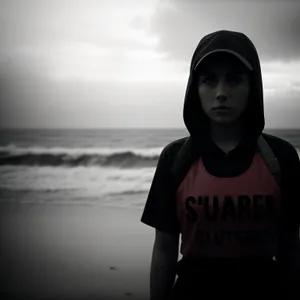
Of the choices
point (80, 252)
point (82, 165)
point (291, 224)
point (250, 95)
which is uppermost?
point (250, 95)

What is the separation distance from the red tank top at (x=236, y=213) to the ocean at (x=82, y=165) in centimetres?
33

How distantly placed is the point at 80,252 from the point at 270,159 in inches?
26.4

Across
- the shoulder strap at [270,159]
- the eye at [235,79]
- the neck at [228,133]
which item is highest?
the eye at [235,79]

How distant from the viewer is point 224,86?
87 centimetres

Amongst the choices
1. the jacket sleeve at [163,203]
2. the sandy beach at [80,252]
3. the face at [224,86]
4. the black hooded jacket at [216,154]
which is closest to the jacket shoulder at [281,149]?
the black hooded jacket at [216,154]

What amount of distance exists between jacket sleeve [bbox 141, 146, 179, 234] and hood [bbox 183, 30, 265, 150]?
0.11 meters

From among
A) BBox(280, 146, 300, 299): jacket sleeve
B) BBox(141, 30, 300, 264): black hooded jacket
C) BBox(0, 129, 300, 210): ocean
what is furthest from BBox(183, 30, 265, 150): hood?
BBox(0, 129, 300, 210): ocean

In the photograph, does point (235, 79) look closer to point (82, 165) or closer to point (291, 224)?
point (291, 224)

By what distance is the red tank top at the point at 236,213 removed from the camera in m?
0.86

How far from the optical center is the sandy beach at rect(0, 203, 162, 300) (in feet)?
3.93

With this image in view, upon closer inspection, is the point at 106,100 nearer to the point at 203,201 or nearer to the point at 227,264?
the point at 203,201

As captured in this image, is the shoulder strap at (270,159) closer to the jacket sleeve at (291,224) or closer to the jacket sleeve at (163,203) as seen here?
the jacket sleeve at (291,224)

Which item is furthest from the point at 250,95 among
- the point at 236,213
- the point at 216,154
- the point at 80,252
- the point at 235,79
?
the point at 80,252

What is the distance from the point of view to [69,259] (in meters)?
1.21
